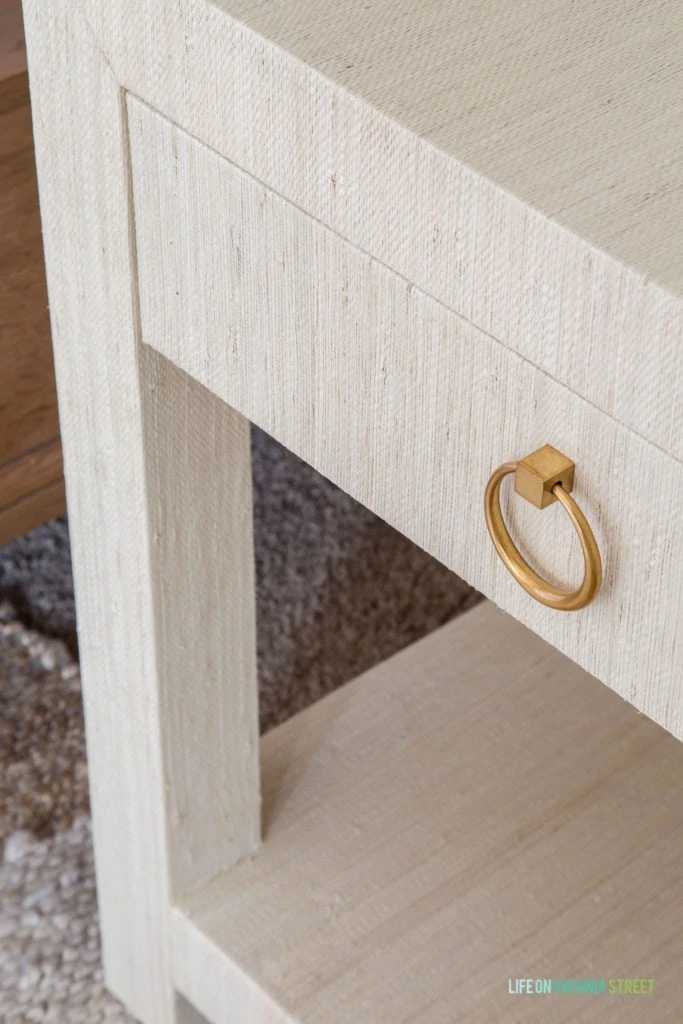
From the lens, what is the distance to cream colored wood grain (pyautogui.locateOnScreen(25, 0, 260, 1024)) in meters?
0.65

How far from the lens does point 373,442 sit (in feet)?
1.86

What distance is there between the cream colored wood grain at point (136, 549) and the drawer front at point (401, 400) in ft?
0.12

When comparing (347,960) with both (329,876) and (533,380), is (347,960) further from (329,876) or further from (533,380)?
(533,380)

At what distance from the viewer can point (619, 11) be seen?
55 centimetres

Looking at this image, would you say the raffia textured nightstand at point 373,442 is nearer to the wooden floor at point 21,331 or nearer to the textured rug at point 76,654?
the textured rug at point 76,654

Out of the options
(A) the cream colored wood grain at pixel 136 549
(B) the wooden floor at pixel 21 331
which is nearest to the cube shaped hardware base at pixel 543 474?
(A) the cream colored wood grain at pixel 136 549

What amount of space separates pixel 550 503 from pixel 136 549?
29 cm

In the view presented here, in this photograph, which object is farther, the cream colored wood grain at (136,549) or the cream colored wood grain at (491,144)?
the cream colored wood grain at (136,549)

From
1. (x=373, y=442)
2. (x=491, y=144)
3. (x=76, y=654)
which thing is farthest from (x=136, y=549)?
(x=76, y=654)

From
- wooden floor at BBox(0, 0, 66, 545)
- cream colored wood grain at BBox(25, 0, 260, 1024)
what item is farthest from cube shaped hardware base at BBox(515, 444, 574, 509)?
wooden floor at BBox(0, 0, 66, 545)

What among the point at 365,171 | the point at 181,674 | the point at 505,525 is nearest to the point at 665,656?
the point at 505,525

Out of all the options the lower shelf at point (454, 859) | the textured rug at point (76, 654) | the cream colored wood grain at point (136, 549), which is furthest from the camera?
the textured rug at point (76, 654)

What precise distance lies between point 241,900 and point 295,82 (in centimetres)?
49

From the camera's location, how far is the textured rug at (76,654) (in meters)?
1.01
